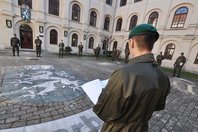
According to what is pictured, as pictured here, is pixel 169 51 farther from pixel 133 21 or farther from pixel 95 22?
pixel 95 22

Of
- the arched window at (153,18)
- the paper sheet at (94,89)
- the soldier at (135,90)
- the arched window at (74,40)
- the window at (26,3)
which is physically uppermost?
the arched window at (153,18)

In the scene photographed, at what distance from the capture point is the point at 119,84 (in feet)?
3.02

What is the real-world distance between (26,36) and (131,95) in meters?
16.8

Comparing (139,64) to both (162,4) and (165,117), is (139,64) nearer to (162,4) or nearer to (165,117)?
(165,117)

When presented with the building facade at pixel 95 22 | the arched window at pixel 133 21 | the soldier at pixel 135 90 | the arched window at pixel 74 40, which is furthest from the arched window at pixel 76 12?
the soldier at pixel 135 90

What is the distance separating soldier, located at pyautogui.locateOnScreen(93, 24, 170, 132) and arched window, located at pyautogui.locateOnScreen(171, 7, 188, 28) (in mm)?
16768

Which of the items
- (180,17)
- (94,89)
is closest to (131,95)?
(94,89)

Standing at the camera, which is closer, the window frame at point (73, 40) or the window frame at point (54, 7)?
the window frame at point (54, 7)

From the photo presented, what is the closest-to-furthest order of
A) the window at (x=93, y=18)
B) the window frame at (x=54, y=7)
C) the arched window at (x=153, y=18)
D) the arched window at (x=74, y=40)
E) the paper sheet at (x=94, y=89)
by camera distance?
the paper sheet at (x=94, y=89), the window frame at (x=54, y=7), the arched window at (x=153, y=18), the arched window at (x=74, y=40), the window at (x=93, y=18)

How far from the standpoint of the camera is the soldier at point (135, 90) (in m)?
0.91

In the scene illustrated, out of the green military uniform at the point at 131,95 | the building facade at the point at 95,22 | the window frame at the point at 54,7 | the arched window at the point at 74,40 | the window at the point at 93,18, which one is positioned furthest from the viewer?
the window at the point at 93,18

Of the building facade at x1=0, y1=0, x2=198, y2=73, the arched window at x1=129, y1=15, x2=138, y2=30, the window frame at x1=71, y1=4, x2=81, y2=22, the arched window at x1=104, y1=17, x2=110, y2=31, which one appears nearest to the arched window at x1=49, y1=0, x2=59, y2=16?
the building facade at x1=0, y1=0, x2=198, y2=73

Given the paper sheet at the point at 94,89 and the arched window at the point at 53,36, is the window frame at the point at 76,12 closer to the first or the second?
the arched window at the point at 53,36

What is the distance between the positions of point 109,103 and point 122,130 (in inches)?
12.1
